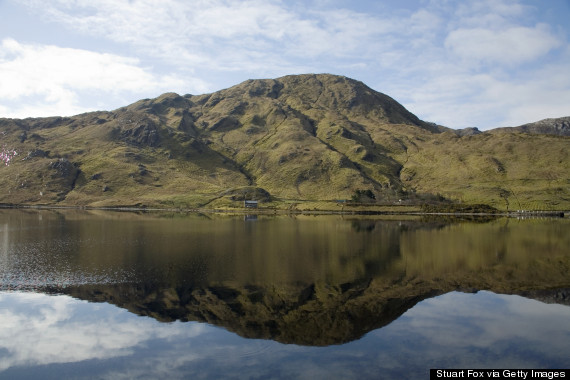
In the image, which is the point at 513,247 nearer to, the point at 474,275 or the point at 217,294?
the point at 474,275

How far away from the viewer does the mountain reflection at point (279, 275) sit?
3756cm

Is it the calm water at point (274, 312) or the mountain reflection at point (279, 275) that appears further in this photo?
the mountain reflection at point (279, 275)

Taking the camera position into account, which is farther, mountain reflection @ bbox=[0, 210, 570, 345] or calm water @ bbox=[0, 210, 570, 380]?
mountain reflection @ bbox=[0, 210, 570, 345]

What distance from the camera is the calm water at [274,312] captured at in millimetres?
27984

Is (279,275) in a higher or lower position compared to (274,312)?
higher

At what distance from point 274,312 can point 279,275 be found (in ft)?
46.8

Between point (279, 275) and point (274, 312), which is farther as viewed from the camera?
point (279, 275)

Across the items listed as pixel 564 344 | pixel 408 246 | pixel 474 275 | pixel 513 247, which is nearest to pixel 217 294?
pixel 564 344

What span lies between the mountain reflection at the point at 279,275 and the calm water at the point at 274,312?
219mm

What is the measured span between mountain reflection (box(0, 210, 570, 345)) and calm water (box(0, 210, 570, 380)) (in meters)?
0.22

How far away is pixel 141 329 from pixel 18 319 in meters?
11.4

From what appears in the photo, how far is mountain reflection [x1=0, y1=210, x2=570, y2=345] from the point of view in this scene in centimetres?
3756

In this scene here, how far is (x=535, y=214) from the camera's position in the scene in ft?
627

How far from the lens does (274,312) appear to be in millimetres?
37906
